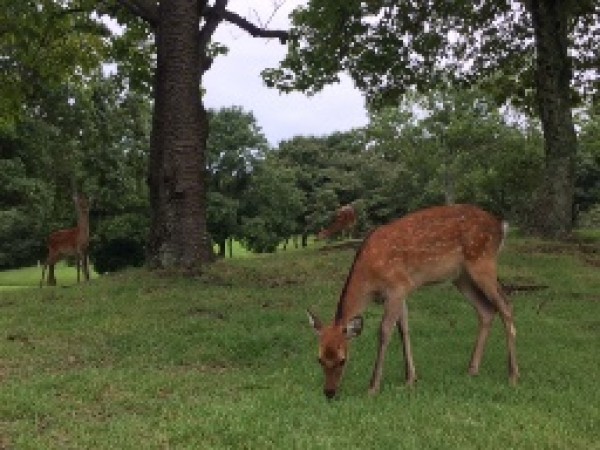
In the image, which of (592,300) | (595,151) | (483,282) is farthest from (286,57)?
(595,151)

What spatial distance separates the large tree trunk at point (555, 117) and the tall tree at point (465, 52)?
0.03 m

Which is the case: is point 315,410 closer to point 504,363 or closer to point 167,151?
point 504,363

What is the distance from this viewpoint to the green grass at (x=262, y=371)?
238 inches

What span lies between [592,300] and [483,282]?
523cm

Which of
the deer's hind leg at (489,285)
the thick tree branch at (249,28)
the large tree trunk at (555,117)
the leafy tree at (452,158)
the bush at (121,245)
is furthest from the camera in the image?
the leafy tree at (452,158)

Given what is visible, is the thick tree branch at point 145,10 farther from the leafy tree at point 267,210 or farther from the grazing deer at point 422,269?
the leafy tree at point 267,210

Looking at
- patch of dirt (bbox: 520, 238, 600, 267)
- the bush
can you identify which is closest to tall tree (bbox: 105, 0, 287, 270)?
patch of dirt (bbox: 520, 238, 600, 267)

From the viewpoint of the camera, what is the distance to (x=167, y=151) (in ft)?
46.6

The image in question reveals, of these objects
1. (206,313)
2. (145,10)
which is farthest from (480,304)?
(145,10)

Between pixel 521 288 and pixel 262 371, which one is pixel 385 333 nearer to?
pixel 262 371

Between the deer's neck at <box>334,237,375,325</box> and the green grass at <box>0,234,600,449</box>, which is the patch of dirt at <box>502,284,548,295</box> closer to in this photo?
the green grass at <box>0,234,600,449</box>

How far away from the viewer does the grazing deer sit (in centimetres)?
766

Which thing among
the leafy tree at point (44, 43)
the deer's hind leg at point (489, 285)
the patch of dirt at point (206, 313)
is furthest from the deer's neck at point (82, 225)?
the deer's hind leg at point (489, 285)

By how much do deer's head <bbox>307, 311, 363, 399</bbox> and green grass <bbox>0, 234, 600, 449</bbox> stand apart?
176 millimetres
